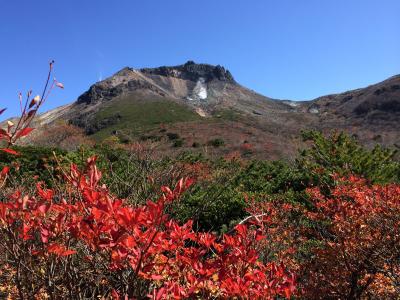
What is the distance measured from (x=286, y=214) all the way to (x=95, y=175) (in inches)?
261

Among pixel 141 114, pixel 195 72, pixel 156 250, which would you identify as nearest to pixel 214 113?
pixel 141 114

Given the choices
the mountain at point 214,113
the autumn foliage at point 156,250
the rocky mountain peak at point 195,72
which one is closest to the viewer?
the autumn foliage at point 156,250

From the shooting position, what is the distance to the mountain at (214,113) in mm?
38844

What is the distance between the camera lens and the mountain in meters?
38.8

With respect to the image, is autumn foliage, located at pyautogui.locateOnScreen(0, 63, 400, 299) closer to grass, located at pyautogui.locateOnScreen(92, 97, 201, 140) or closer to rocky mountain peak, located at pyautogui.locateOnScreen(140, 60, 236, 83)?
grass, located at pyautogui.locateOnScreen(92, 97, 201, 140)

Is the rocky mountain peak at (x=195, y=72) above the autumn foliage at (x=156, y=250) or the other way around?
above

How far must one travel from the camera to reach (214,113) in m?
81.2

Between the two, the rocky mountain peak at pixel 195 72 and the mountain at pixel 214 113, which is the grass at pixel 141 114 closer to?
the mountain at pixel 214 113

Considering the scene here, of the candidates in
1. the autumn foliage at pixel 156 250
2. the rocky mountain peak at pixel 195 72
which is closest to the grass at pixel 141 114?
the rocky mountain peak at pixel 195 72

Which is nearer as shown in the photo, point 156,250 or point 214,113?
point 156,250

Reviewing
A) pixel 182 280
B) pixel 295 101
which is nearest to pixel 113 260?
pixel 182 280

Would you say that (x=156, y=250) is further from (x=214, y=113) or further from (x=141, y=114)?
(x=214, y=113)

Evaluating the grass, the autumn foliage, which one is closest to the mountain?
the grass

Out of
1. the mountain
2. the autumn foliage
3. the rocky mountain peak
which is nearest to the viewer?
the autumn foliage
